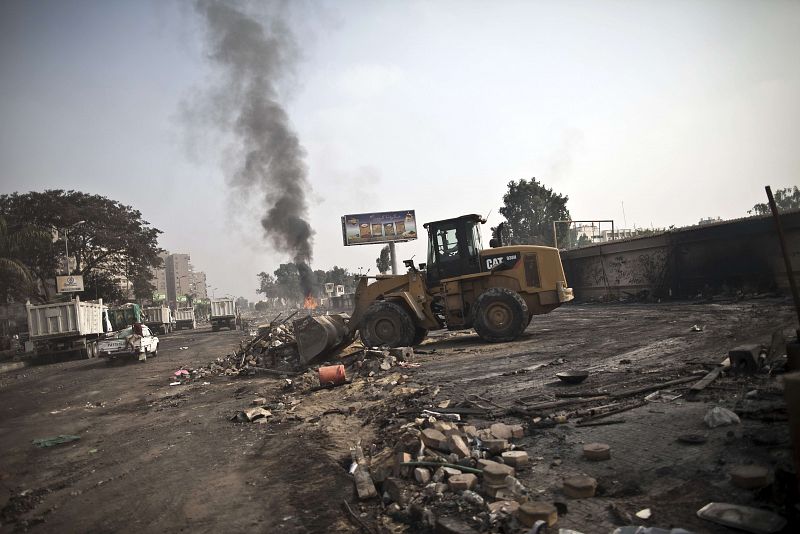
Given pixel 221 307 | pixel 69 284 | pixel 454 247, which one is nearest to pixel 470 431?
pixel 454 247

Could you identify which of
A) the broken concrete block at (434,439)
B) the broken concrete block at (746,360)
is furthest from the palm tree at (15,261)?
the broken concrete block at (746,360)

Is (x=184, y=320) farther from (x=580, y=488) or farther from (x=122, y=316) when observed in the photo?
(x=580, y=488)

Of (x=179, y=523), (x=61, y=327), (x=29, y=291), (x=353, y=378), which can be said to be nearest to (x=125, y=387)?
(x=353, y=378)

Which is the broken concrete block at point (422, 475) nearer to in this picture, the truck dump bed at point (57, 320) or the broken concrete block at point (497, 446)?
the broken concrete block at point (497, 446)

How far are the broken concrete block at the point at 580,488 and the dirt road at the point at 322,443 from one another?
47 mm

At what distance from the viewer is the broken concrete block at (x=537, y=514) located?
2.95m

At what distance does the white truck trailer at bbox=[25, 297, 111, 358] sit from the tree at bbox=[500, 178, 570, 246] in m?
34.7

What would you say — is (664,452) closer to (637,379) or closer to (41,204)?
(637,379)

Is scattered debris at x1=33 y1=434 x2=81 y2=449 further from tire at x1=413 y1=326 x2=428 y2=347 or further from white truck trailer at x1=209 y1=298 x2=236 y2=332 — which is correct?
white truck trailer at x1=209 y1=298 x2=236 y2=332

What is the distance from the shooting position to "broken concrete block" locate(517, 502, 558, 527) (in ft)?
9.66

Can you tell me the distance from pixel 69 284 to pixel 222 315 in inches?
592

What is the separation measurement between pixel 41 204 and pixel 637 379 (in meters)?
38.9

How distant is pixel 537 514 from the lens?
116 inches

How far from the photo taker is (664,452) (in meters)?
3.72
